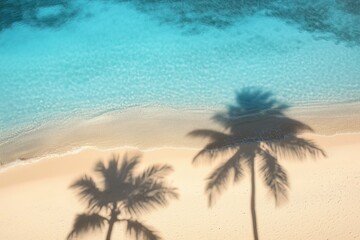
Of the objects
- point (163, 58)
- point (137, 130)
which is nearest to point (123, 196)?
point (137, 130)

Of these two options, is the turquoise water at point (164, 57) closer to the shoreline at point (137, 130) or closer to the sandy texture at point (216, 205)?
the shoreline at point (137, 130)

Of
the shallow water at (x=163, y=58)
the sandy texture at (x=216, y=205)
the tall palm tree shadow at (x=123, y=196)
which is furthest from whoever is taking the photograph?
the shallow water at (x=163, y=58)

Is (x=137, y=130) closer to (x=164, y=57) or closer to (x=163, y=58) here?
(x=163, y=58)

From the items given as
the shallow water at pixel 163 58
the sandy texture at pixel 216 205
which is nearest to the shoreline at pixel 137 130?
the shallow water at pixel 163 58

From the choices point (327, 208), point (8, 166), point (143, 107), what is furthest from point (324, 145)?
point (8, 166)

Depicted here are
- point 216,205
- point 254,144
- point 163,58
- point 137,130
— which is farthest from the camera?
point 163,58

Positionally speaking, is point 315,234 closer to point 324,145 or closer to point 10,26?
Answer: point 324,145
